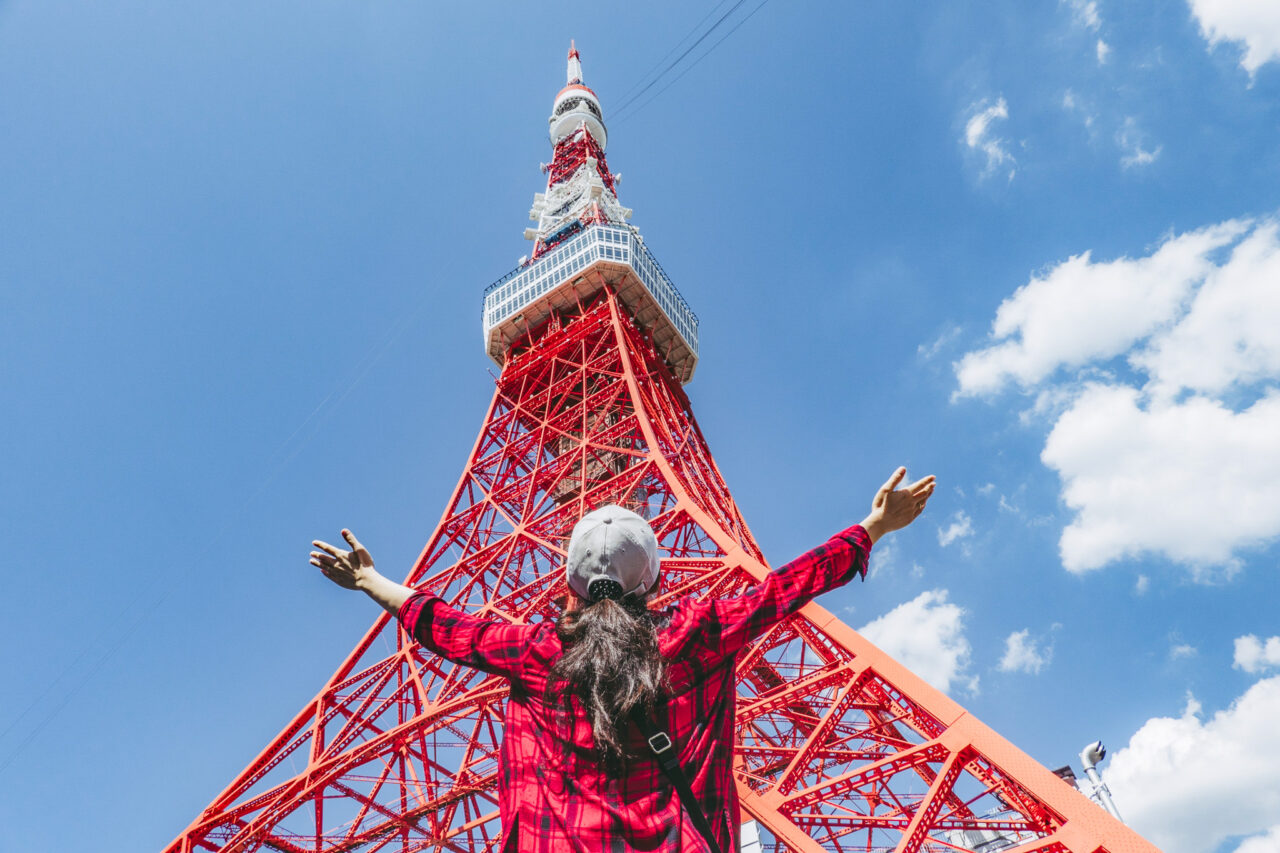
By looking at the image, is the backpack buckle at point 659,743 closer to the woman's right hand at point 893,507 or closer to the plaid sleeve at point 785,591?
the plaid sleeve at point 785,591

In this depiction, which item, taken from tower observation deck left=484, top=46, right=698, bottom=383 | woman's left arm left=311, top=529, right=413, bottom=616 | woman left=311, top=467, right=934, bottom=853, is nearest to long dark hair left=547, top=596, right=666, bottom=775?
woman left=311, top=467, right=934, bottom=853

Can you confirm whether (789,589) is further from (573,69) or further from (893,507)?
(573,69)

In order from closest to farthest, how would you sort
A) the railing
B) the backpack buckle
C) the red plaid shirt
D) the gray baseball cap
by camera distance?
the backpack buckle
the red plaid shirt
the gray baseball cap
the railing

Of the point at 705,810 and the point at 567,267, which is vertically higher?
the point at 567,267

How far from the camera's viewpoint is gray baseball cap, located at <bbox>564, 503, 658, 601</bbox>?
1.85m

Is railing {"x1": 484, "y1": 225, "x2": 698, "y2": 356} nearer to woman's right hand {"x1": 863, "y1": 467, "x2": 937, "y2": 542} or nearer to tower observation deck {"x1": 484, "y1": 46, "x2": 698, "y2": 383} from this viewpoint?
tower observation deck {"x1": 484, "y1": 46, "x2": 698, "y2": 383}

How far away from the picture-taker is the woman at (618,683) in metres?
1.67

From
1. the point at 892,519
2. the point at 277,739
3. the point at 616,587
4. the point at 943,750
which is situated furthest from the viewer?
the point at 277,739

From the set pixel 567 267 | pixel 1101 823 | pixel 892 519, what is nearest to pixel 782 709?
pixel 1101 823

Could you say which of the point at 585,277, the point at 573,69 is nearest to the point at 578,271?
the point at 585,277

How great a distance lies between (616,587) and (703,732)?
1.36 ft

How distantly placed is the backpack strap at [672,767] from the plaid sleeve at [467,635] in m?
0.35

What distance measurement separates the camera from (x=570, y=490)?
48.6ft

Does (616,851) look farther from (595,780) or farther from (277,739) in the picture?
(277,739)
